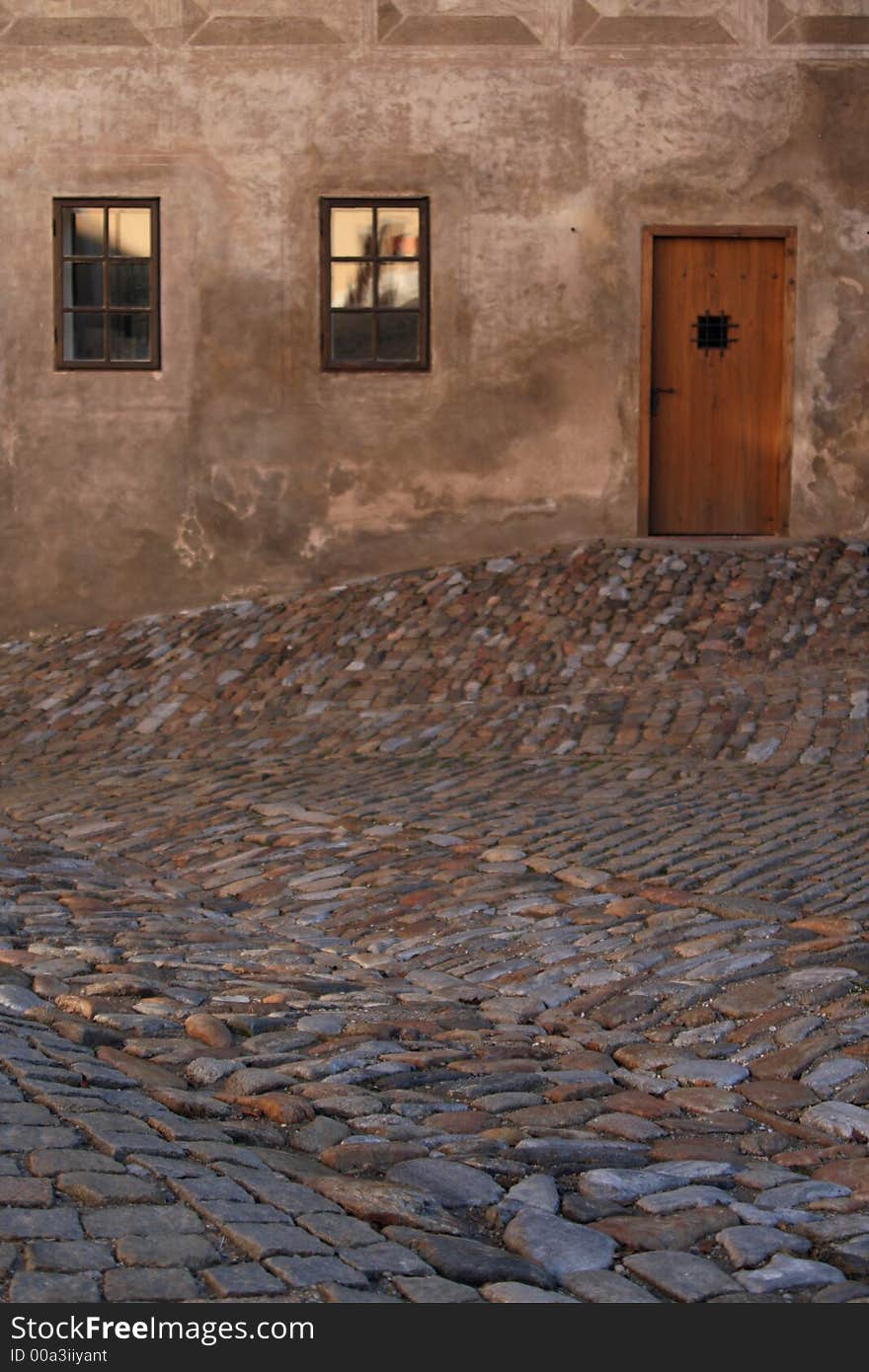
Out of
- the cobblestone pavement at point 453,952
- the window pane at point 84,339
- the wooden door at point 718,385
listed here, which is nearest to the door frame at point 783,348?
the wooden door at point 718,385

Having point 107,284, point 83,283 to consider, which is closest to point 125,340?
point 107,284

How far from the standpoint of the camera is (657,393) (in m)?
13.6

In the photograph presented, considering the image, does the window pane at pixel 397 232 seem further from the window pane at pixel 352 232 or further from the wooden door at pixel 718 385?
the wooden door at pixel 718 385

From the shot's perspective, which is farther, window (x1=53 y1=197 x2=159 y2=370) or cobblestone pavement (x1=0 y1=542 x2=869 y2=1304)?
window (x1=53 y1=197 x2=159 y2=370)

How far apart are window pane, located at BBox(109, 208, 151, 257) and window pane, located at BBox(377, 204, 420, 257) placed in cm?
174

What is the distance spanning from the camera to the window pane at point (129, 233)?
13430 millimetres

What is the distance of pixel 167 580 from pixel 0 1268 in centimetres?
1065

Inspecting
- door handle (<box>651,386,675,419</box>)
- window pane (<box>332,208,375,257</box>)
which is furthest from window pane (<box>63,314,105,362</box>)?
door handle (<box>651,386,675,419</box>)

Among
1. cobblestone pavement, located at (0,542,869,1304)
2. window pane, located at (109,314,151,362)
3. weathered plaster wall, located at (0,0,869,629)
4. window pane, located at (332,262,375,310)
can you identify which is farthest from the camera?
window pane, located at (109,314,151,362)

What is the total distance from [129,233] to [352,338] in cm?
184

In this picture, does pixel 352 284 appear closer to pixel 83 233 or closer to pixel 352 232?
pixel 352 232

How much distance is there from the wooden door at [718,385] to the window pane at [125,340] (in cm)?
386

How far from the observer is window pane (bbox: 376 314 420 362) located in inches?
530

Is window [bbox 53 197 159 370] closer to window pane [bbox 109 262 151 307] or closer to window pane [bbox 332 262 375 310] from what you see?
window pane [bbox 109 262 151 307]
